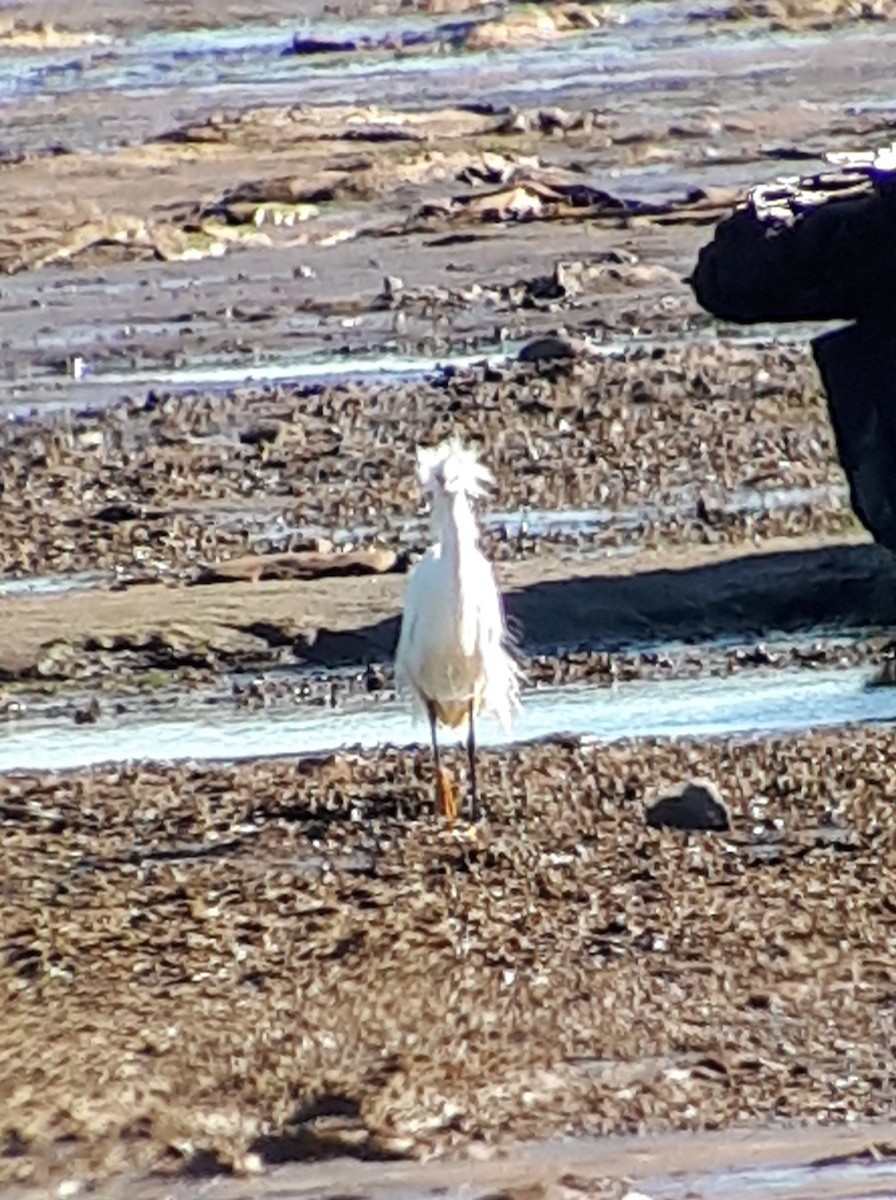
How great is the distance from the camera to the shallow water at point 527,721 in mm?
11594

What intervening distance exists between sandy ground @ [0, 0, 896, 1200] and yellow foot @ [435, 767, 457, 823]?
0.07 metres

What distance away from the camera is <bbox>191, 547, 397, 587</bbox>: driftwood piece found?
544 inches

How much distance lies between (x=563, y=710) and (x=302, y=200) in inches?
596

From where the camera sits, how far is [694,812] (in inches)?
388

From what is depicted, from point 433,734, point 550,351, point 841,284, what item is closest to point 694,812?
point 433,734

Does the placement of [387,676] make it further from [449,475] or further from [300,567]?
[449,475]

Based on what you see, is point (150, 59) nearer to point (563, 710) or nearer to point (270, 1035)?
point (563, 710)

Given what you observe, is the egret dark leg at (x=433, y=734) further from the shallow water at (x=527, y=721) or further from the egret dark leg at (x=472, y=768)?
the shallow water at (x=527, y=721)

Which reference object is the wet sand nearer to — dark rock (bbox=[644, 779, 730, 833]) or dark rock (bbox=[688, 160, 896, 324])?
dark rock (bbox=[644, 779, 730, 833])

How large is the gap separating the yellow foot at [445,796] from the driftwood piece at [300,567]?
3.17 m

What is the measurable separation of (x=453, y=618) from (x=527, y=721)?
101 cm

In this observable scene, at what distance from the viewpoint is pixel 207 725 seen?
39.8 feet

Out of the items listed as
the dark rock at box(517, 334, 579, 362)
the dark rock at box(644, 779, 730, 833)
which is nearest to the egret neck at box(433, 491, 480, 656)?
the dark rock at box(644, 779, 730, 833)

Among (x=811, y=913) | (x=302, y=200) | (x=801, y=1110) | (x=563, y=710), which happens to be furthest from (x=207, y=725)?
(x=302, y=200)
